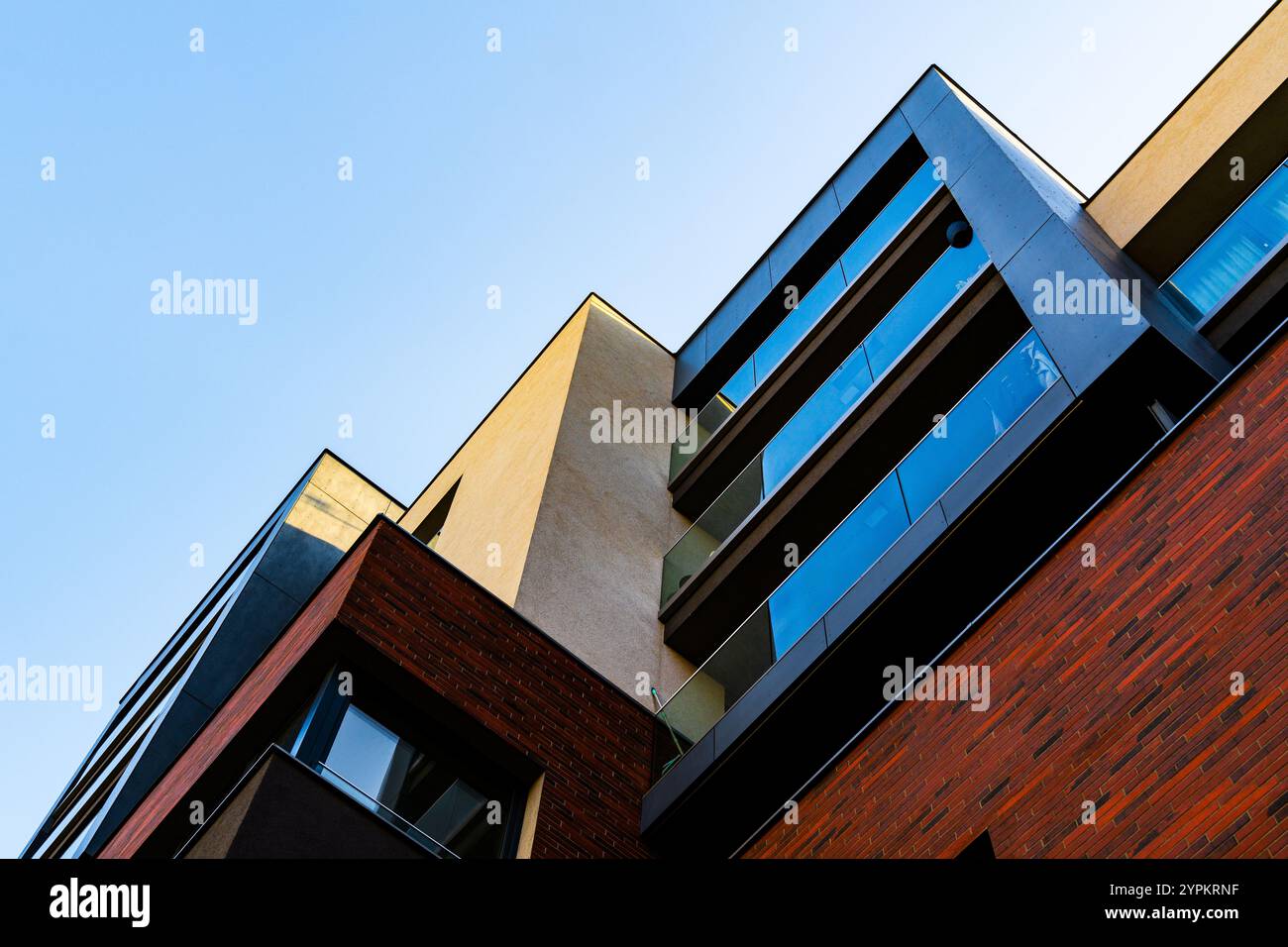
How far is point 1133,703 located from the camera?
7.85 metres

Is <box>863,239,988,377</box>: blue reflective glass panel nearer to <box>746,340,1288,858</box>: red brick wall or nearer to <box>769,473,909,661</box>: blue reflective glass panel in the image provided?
<box>769,473,909,661</box>: blue reflective glass panel

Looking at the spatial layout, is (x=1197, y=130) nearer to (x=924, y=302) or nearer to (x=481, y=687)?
(x=924, y=302)

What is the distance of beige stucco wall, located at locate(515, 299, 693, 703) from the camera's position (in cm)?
1420

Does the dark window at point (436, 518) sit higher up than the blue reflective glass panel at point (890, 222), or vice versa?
the blue reflective glass panel at point (890, 222)

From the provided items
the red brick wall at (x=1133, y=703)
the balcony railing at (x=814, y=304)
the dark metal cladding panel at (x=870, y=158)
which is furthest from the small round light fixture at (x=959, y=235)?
the red brick wall at (x=1133, y=703)

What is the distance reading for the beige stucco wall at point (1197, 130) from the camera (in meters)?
14.8

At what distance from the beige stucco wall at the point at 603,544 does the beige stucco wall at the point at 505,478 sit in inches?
9.0

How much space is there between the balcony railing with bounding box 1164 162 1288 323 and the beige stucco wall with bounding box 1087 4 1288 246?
2.46m

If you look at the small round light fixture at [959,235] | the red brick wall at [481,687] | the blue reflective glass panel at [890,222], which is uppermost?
the blue reflective glass panel at [890,222]

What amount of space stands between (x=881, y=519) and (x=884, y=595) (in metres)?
1.40

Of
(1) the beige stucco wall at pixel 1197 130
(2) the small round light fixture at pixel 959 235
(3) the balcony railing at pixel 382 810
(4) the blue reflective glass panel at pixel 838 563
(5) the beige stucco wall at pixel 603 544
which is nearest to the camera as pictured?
(3) the balcony railing at pixel 382 810

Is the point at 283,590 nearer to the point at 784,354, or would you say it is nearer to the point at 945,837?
the point at 784,354

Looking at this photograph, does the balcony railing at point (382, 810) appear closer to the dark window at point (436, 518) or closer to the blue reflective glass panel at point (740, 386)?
the dark window at point (436, 518)
